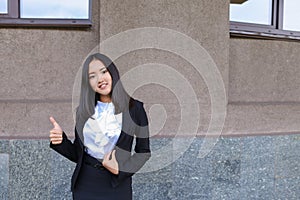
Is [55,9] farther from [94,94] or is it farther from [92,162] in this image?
[92,162]

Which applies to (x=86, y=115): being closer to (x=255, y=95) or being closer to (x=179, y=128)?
(x=179, y=128)

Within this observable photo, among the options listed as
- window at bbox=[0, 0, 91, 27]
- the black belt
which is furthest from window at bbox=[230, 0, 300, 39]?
the black belt

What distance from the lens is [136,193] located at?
3.60 meters

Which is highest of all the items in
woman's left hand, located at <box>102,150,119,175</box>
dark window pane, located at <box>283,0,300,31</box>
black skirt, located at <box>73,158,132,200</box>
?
dark window pane, located at <box>283,0,300,31</box>

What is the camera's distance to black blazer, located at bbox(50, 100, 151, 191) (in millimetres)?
1964

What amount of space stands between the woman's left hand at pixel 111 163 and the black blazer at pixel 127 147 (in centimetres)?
3

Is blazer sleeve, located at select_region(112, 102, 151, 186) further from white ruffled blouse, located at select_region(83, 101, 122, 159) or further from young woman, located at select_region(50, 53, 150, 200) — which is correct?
white ruffled blouse, located at select_region(83, 101, 122, 159)

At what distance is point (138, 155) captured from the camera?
201cm

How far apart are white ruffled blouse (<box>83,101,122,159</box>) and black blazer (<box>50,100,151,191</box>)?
3 centimetres

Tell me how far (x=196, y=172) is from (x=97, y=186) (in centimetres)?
189

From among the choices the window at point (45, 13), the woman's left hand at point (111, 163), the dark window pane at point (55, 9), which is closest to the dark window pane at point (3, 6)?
the window at point (45, 13)

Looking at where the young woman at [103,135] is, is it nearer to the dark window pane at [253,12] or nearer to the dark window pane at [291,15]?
the dark window pane at [253,12]

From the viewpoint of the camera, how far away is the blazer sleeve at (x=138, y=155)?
196 cm

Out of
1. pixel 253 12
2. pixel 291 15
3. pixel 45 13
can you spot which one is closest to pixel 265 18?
pixel 253 12
